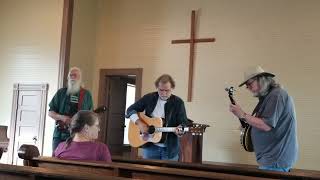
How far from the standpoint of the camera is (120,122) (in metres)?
7.52

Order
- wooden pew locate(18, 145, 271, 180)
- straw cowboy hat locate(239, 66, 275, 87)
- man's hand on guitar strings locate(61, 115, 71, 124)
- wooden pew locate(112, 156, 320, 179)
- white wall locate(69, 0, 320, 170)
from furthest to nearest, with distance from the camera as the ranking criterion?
white wall locate(69, 0, 320, 170)
man's hand on guitar strings locate(61, 115, 71, 124)
straw cowboy hat locate(239, 66, 275, 87)
wooden pew locate(112, 156, 320, 179)
wooden pew locate(18, 145, 271, 180)

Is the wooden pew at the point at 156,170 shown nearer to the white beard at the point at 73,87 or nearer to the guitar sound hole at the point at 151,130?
the guitar sound hole at the point at 151,130

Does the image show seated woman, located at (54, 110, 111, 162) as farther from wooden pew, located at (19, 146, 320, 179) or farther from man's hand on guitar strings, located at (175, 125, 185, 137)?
man's hand on guitar strings, located at (175, 125, 185, 137)

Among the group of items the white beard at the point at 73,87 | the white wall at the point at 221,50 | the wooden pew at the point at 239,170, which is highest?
the white wall at the point at 221,50

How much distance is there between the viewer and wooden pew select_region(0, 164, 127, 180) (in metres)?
2.14

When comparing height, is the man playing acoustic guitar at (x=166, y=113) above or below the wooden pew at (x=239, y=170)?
above

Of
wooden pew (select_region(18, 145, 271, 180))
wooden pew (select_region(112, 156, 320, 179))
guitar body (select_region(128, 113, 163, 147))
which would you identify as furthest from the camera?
guitar body (select_region(128, 113, 163, 147))

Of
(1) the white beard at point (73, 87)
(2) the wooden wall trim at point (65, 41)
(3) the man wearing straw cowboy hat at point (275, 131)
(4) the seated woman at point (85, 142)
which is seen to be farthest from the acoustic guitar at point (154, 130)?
(2) the wooden wall trim at point (65, 41)

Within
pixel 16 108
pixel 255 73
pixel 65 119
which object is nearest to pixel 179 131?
pixel 255 73

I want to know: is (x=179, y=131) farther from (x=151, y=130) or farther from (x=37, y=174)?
(x=37, y=174)

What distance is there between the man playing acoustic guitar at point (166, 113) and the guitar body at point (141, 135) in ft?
0.17

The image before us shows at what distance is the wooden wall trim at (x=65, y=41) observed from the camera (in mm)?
6309

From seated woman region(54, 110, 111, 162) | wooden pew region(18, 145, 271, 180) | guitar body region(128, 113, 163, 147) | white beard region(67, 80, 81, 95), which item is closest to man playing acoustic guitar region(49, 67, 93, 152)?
white beard region(67, 80, 81, 95)

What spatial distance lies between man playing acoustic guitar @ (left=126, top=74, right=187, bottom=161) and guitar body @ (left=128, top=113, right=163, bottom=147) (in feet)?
0.17
